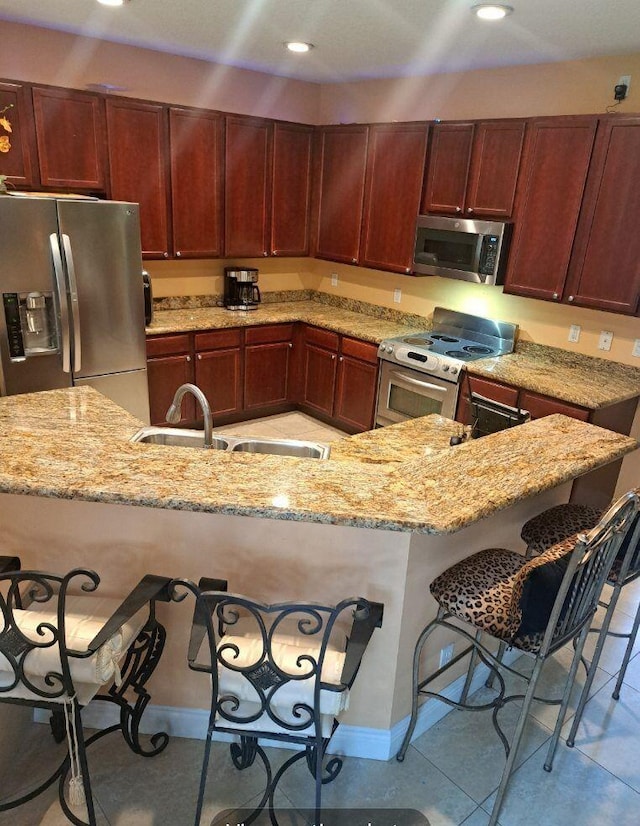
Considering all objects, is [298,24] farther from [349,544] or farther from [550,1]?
[349,544]

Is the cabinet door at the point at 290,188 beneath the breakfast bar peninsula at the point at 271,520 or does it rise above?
above

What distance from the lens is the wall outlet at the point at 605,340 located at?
372 centimetres

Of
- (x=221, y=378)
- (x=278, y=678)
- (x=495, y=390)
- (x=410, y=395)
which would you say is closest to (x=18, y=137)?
(x=221, y=378)

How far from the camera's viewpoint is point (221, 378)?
4.73 m

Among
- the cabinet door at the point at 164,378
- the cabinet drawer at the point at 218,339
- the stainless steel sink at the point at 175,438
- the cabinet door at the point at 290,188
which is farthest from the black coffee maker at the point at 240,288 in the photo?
the stainless steel sink at the point at 175,438

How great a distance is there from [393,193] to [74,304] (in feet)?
7.96

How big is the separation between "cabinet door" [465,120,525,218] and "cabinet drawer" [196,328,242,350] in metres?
1.96

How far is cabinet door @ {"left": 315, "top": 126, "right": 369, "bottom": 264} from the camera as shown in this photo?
4.71 meters

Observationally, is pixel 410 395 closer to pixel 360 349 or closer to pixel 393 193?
pixel 360 349

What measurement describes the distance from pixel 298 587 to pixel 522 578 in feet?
2.18

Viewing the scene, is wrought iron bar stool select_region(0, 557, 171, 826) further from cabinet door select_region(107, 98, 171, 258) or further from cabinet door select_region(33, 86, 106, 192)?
cabinet door select_region(107, 98, 171, 258)

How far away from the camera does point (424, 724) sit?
7.19ft

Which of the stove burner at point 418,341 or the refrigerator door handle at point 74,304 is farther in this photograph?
the stove burner at point 418,341

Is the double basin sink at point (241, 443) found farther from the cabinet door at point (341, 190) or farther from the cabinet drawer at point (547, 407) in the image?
the cabinet door at point (341, 190)
